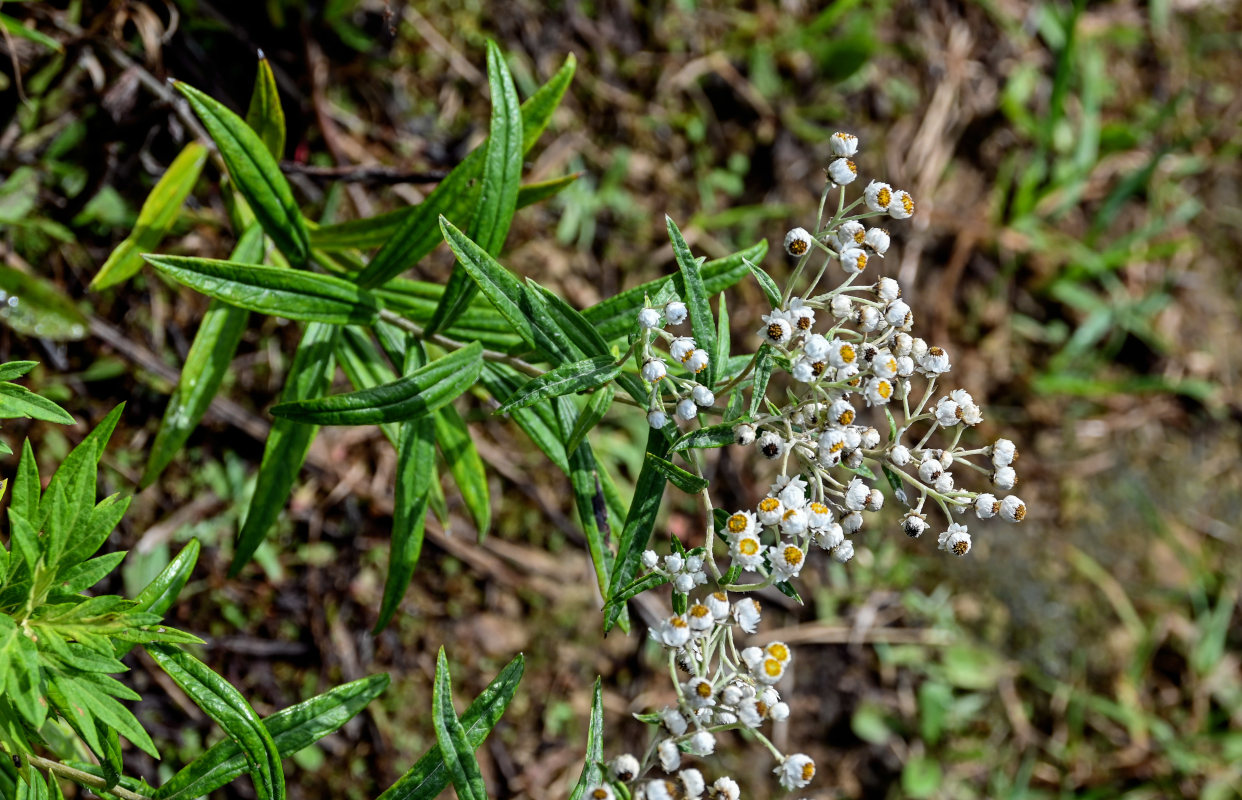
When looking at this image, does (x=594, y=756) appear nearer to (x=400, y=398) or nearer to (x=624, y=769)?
(x=624, y=769)

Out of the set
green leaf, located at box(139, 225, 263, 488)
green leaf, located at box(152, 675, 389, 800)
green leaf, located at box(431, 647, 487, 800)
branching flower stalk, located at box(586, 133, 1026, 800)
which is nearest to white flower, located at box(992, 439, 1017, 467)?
branching flower stalk, located at box(586, 133, 1026, 800)

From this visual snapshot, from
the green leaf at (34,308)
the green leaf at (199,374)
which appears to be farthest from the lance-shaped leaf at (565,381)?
the green leaf at (34,308)

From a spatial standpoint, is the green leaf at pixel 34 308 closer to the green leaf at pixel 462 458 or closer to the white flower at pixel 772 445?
the green leaf at pixel 462 458

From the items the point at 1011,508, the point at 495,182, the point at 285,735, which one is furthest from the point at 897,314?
the point at 285,735

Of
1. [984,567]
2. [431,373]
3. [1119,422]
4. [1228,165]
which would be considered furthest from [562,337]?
[1228,165]

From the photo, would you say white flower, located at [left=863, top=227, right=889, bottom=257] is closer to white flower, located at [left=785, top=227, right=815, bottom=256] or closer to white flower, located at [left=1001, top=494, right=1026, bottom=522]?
white flower, located at [left=785, top=227, right=815, bottom=256]

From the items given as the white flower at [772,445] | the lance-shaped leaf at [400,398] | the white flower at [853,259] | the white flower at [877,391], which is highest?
the white flower at [853,259]

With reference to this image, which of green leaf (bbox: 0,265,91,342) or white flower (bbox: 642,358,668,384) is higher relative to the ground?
white flower (bbox: 642,358,668,384)
